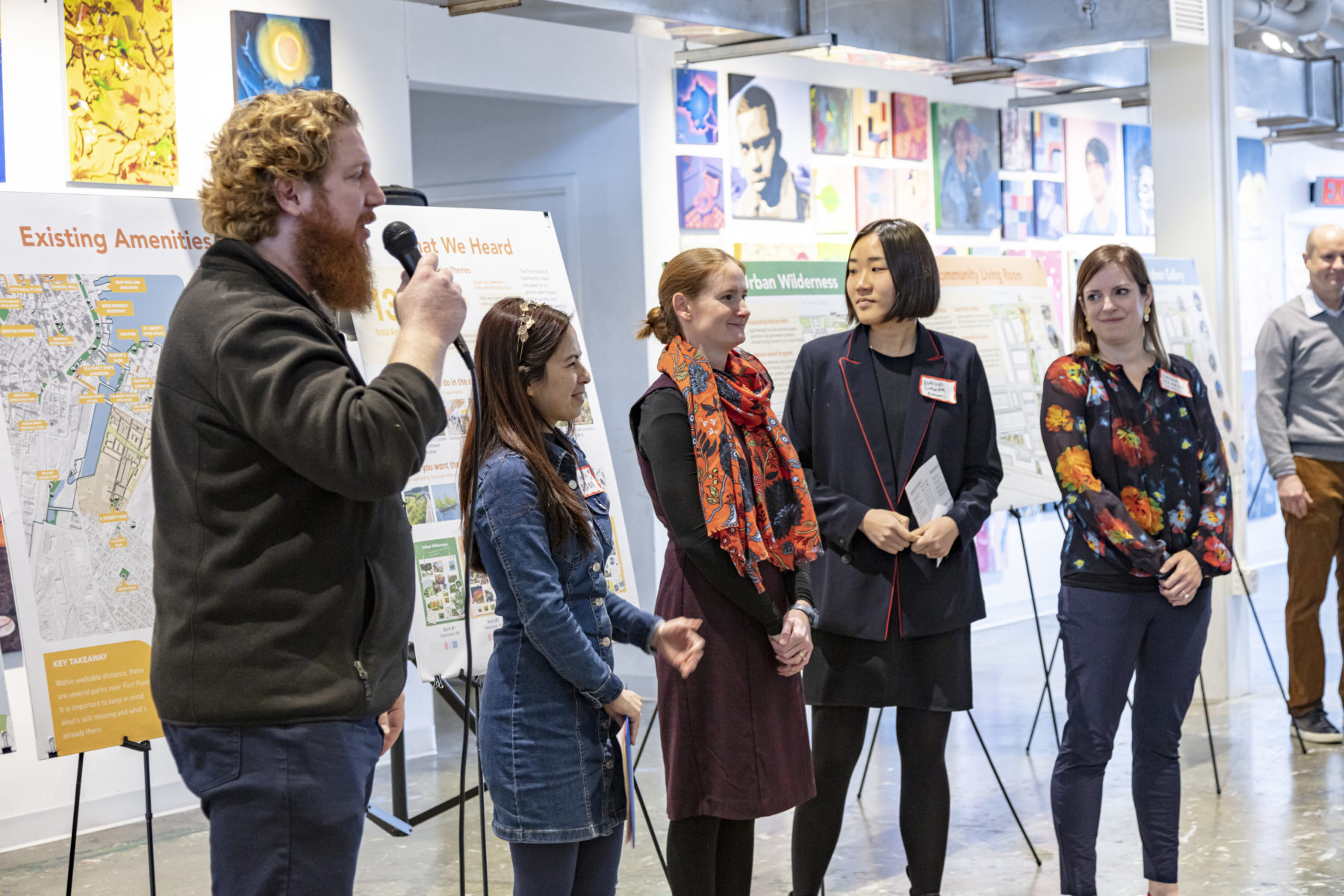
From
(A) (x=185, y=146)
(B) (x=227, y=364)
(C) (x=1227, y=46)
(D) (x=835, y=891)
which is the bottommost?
(D) (x=835, y=891)

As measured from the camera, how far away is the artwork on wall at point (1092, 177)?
8477 mm

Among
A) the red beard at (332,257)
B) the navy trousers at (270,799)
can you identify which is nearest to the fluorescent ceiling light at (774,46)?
the red beard at (332,257)

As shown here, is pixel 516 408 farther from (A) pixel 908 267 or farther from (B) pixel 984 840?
(B) pixel 984 840

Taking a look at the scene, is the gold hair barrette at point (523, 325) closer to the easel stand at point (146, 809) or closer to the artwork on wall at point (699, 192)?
the easel stand at point (146, 809)

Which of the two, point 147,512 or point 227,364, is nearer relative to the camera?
point 227,364

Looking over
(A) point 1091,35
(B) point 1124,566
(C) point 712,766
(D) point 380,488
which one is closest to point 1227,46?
(A) point 1091,35

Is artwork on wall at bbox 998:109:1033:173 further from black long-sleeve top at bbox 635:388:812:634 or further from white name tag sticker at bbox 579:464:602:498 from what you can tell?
white name tag sticker at bbox 579:464:602:498

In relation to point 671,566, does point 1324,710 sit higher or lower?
lower

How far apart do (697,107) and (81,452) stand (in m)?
3.79

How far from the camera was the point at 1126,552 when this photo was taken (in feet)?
10.4

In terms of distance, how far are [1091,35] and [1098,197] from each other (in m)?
3.28

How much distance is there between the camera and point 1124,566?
322 cm

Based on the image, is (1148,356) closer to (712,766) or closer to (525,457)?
(712,766)

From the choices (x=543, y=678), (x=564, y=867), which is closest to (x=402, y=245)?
(x=543, y=678)
